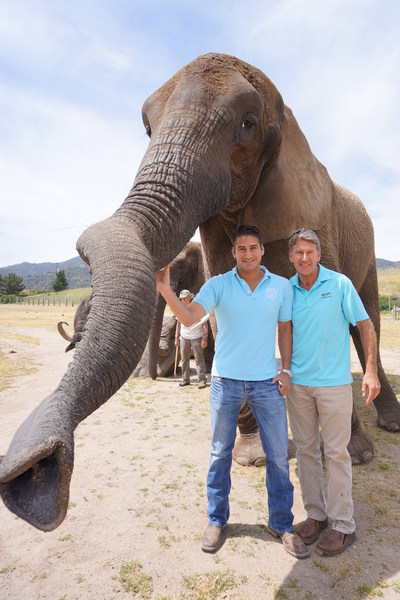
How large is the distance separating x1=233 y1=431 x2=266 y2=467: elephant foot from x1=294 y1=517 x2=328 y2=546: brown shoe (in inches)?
42.9

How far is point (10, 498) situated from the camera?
135cm

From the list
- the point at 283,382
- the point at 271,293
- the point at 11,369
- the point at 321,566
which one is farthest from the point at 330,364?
the point at 11,369

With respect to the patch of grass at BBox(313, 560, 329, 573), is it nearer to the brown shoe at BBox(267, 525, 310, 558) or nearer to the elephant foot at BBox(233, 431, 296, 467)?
the brown shoe at BBox(267, 525, 310, 558)

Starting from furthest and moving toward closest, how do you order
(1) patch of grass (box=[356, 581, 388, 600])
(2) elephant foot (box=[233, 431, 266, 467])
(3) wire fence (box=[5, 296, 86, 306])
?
(3) wire fence (box=[5, 296, 86, 306]) → (2) elephant foot (box=[233, 431, 266, 467]) → (1) patch of grass (box=[356, 581, 388, 600])

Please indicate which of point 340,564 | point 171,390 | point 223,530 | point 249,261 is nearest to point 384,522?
point 340,564

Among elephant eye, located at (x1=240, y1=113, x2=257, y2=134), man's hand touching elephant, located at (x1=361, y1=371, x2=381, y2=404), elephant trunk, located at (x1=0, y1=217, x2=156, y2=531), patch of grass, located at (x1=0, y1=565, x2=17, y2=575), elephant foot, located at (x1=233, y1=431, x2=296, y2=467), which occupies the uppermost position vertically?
elephant eye, located at (x1=240, y1=113, x2=257, y2=134)

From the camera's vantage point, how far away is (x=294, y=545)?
270 centimetres

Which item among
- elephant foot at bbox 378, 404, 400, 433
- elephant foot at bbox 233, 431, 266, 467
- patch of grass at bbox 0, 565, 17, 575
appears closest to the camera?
patch of grass at bbox 0, 565, 17, 575

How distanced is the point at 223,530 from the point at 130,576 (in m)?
0.73

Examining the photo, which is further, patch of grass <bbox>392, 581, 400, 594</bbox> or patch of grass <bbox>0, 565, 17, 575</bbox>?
patch of grass <bbox>0, 565, 17, 575</bbox>

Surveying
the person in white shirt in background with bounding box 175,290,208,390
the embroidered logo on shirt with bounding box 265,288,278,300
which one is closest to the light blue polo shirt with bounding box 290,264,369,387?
the embroidered logo on shirt with bounding box 265,288,278,300

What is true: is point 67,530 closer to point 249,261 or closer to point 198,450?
point 198,450

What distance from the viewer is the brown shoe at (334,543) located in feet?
8.74

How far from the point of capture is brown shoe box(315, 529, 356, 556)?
2664 mm
